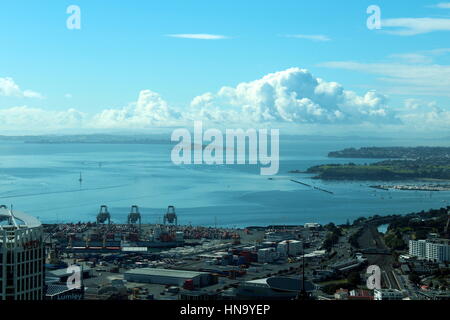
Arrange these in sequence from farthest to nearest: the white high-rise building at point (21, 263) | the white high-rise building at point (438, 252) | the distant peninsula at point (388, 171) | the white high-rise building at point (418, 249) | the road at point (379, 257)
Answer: the distant peninsula at point (388, 171)
the white high-rise building at point (418, 249)
the white high-rise building at point (438, 252)
the road at point (379, 257)
the white high-rise building at point (21, 263)

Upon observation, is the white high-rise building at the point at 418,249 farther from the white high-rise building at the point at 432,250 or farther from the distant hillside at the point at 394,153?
the distant hillside at the point at 394,153

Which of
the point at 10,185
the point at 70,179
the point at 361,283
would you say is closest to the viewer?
the point at 361,283

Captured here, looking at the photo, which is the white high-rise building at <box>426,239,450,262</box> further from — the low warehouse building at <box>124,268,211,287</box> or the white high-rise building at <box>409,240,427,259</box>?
the low warehouse building at <box>124,268,211,287</box>

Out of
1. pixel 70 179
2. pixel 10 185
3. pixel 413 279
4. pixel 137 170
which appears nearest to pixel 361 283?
pixel 413 279

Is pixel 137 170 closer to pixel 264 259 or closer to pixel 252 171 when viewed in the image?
pixel 252 171

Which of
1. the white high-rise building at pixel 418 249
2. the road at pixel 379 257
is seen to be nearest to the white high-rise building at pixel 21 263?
the road at pixel 379 257

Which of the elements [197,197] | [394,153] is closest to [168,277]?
[197,197]
